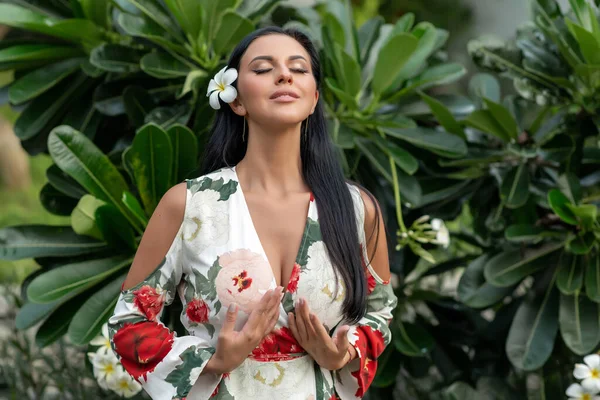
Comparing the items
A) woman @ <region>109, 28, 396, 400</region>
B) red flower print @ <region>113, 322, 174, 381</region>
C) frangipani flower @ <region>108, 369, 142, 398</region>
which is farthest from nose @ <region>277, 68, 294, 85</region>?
frangipani flower @ <region>108, 369, 142, 398</region>

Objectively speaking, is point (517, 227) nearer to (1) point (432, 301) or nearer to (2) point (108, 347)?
(1) point (432, 301)

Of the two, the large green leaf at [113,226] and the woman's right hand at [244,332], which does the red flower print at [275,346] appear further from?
the large green leaf at [113,226]

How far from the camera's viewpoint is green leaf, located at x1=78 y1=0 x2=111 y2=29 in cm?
231

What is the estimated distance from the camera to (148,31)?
2209 mm

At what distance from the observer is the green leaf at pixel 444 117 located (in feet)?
7.58

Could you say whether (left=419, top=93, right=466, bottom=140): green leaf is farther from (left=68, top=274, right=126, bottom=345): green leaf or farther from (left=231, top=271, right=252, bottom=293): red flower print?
(left=231, top=271, right=252, bottom=293): red flower print

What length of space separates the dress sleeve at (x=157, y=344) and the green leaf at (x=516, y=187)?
3.59 feet

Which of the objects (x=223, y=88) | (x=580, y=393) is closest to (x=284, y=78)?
(x=223, y=88)

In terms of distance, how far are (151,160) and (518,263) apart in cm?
104

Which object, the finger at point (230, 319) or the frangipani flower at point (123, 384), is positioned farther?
the frangipani flower at point (123, 384)

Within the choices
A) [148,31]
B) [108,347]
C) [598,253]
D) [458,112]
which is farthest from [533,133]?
[108,347]

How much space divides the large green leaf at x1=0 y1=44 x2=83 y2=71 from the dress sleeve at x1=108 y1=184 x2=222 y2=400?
100cm

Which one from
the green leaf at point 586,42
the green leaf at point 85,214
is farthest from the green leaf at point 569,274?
the green leaf at point 85,214

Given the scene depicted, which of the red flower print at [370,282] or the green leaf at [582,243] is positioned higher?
the green leaf at [582,243]
